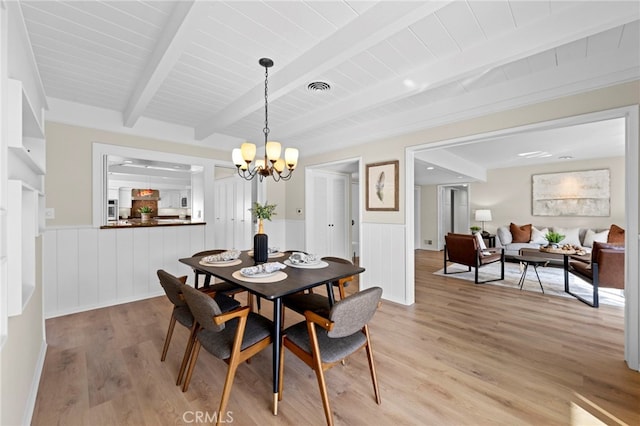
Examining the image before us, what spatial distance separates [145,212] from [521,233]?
9.99 meters

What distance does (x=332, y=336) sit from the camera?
4.73 feet

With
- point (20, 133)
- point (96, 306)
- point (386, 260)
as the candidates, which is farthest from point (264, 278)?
point (96, 306)

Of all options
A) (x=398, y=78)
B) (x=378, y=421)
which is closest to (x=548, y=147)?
(x=398, y=78)

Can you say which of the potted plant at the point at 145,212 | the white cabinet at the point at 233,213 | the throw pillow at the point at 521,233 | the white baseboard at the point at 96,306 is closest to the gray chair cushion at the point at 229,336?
the white baseboard at the point at 96,306

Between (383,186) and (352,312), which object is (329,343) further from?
(383,186)

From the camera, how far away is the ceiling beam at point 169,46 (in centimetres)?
152

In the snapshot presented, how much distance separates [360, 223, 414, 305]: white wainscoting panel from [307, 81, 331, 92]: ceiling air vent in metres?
1.88

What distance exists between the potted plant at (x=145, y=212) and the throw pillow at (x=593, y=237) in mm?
10888

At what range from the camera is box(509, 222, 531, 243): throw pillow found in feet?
20.4

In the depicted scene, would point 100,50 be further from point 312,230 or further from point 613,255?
point 613,255

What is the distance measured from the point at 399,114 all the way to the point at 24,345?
3813mm

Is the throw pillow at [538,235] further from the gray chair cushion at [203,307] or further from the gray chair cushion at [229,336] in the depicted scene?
the gray chair cushion at [203,307]

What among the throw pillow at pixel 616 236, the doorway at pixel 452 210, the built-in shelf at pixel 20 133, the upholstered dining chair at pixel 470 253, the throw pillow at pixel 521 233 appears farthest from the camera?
the doorway at pixel 452 210

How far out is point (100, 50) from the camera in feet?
6.79
